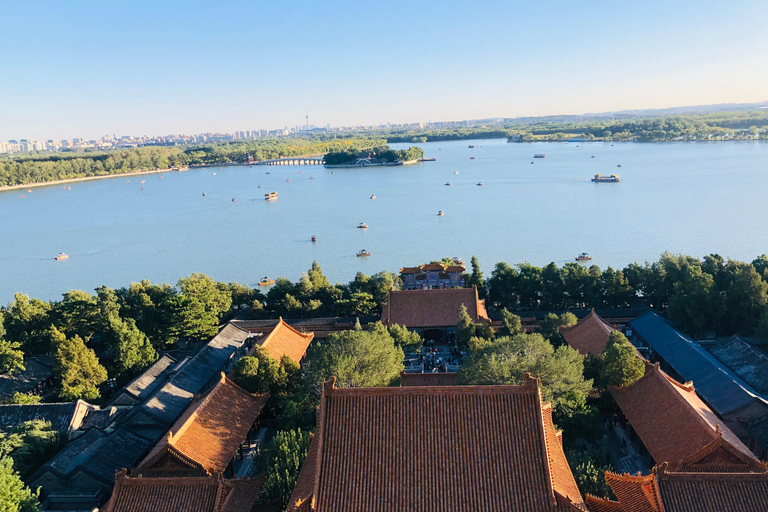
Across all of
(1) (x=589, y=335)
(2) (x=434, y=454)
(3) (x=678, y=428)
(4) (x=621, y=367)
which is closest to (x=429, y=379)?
(4) (x=621, y=367)

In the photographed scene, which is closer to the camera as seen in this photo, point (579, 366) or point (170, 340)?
point (579, 366)

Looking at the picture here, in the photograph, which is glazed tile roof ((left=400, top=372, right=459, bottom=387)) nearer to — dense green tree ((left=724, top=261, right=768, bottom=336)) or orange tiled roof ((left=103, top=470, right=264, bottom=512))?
orange tiled roof ((left=103, top=470, right=264, bottom=512))

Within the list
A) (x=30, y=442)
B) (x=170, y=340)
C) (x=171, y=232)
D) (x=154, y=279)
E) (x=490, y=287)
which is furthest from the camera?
(x=171, y=232)

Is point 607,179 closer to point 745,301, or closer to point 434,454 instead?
point 745,301

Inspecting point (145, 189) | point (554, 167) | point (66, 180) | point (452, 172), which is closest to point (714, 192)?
point (554, 167)

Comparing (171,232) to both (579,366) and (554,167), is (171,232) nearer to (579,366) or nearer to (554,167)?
(579,366)

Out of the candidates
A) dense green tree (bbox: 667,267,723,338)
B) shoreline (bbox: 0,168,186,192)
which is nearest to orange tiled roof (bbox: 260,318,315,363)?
dense green tree (bbox: 667,267,723,338)

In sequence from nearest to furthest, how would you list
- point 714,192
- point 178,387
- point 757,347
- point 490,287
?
1. point 178,387
2. point 757,347
3. point 490,287
4. point 714,192
